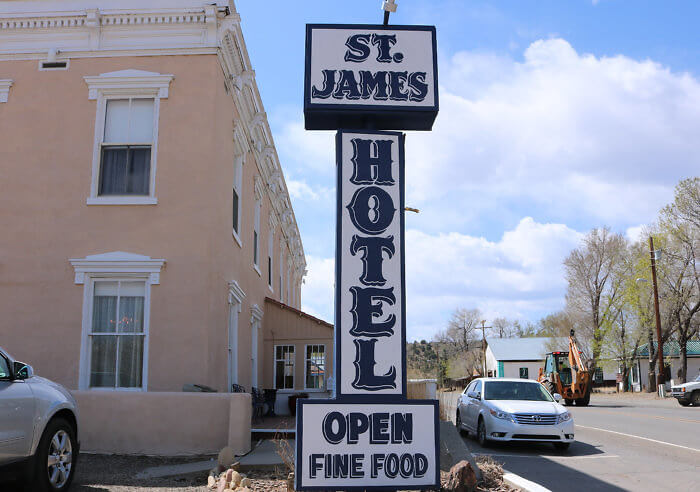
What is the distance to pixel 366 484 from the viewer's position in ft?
21.4

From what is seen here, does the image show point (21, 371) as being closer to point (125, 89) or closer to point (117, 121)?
point (117, 121)

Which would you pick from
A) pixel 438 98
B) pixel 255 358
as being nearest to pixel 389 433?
pixel 438 98

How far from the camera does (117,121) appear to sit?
12.8 meters

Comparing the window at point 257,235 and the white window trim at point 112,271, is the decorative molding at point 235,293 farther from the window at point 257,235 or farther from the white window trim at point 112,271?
the window at point 257,235

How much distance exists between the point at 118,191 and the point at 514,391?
9474 mm

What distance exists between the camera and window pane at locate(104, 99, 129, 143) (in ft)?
41.8

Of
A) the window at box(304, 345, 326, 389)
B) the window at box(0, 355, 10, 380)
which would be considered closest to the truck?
the window at box(304, 345, 326, 389)

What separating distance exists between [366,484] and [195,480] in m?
2.98

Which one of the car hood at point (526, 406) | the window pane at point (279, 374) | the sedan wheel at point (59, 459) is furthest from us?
the window pane at point (279, 374)

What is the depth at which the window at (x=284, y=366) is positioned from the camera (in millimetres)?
18047

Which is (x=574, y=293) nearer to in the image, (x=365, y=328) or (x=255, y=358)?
(x=255, y=358)

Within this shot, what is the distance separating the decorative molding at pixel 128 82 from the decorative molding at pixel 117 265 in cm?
324

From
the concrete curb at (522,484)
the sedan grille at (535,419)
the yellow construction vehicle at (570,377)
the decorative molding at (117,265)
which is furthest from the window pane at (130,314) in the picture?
the yellow construction vehicle at (570,377)

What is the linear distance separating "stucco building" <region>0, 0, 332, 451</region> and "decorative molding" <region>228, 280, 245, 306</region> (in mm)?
69
